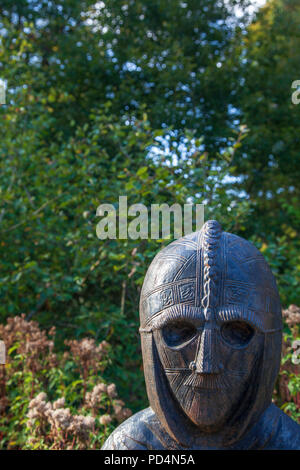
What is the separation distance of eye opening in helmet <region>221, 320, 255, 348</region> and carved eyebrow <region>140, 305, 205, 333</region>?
12 centimetres

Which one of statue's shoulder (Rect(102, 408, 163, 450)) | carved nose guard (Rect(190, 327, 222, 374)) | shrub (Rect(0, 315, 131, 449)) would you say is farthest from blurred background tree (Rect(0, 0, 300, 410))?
carved nose guard (Rect(190, 327, 222, 374))

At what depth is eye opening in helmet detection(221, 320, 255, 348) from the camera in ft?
6.89

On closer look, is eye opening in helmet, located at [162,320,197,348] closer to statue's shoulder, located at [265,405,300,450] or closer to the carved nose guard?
the carved nose guard

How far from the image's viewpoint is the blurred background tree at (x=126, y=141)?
4766 millimetres

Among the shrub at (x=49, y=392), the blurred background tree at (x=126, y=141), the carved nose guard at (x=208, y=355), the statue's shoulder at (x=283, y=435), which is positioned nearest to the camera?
the carved nose guard at (x=208, y=355)

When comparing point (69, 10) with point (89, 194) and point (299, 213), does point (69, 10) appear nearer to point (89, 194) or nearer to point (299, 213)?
point (89, 194)

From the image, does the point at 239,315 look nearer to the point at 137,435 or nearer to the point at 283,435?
the point at 283,435

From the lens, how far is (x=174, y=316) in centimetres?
211

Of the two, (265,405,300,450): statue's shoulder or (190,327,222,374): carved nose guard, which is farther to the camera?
(265,405,300,450): statue's shoulder

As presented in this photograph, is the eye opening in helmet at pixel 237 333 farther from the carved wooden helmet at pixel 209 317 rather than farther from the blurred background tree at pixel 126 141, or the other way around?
the blurred background tree at pixel 126 141

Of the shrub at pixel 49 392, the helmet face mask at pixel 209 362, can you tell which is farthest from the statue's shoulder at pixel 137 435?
the shrub at pixel 49 392

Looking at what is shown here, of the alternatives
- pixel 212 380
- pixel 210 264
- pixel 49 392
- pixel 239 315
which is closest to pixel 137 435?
pixel 212 380

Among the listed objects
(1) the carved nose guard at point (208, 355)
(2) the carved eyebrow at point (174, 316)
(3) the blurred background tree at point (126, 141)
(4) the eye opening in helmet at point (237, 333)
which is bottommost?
→ (1) the carved nose guard at point (208, 355)

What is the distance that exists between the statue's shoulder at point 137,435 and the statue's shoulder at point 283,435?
515 millimetres
